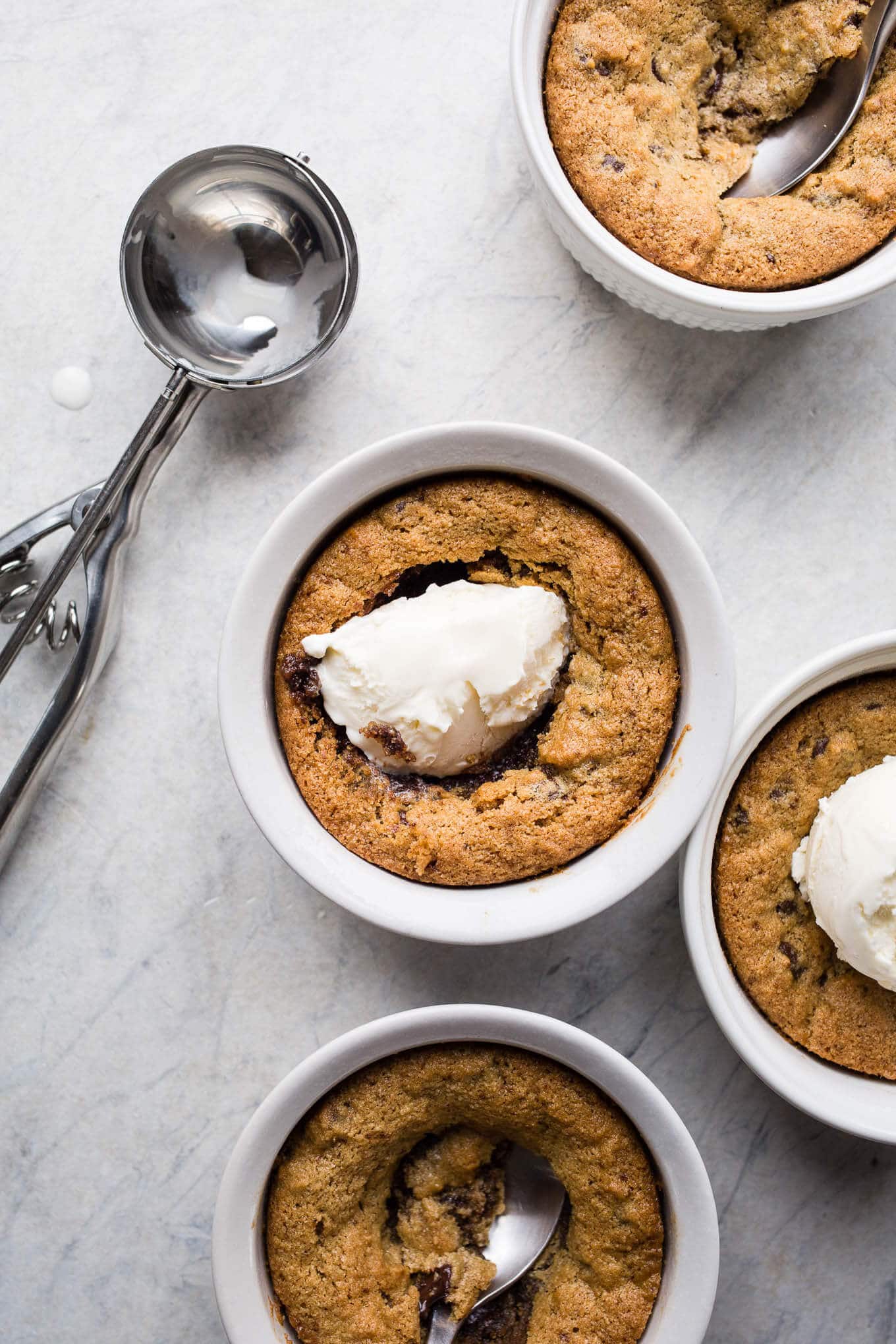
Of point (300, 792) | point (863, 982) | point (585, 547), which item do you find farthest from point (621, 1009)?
A: point (585, 547)

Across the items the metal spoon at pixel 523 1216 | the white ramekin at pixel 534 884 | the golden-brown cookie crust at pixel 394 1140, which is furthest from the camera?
the metal spoon at pixel 523 1216

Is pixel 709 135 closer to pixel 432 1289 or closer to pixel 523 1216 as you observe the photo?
pixel 523 1216

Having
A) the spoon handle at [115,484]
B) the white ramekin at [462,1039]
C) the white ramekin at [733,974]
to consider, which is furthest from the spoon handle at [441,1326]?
the spoon handle at [115,484]

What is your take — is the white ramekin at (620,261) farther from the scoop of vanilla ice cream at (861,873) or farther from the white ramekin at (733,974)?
the scoop of vanilla ice cream at (861,873)

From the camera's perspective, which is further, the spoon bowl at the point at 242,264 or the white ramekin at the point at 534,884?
the spoon bowl at the point at 242,264

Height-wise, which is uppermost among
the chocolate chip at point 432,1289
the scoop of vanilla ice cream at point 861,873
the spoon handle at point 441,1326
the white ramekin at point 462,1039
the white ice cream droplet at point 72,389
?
the white ice cream droplet at point 72,389

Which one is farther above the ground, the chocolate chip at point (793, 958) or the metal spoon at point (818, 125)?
the metal spoon at point (818, 125)

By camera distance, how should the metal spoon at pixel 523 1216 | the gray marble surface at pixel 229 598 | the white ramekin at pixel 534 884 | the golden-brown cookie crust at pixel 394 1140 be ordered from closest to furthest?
the white ramekin at pixel 534 884, the golden-brown cookie crust at pixel 394 1140, the metal spoon at pixel 523 1216, the gray marble surface at pixel 229 598

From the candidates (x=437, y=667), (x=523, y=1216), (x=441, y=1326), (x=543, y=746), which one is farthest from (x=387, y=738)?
(x=441, y=1326)

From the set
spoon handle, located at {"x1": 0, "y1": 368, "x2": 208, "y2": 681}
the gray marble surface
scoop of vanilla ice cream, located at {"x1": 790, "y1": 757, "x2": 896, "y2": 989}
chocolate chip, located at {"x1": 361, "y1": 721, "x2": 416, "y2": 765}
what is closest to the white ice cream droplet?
the gray marble surface
